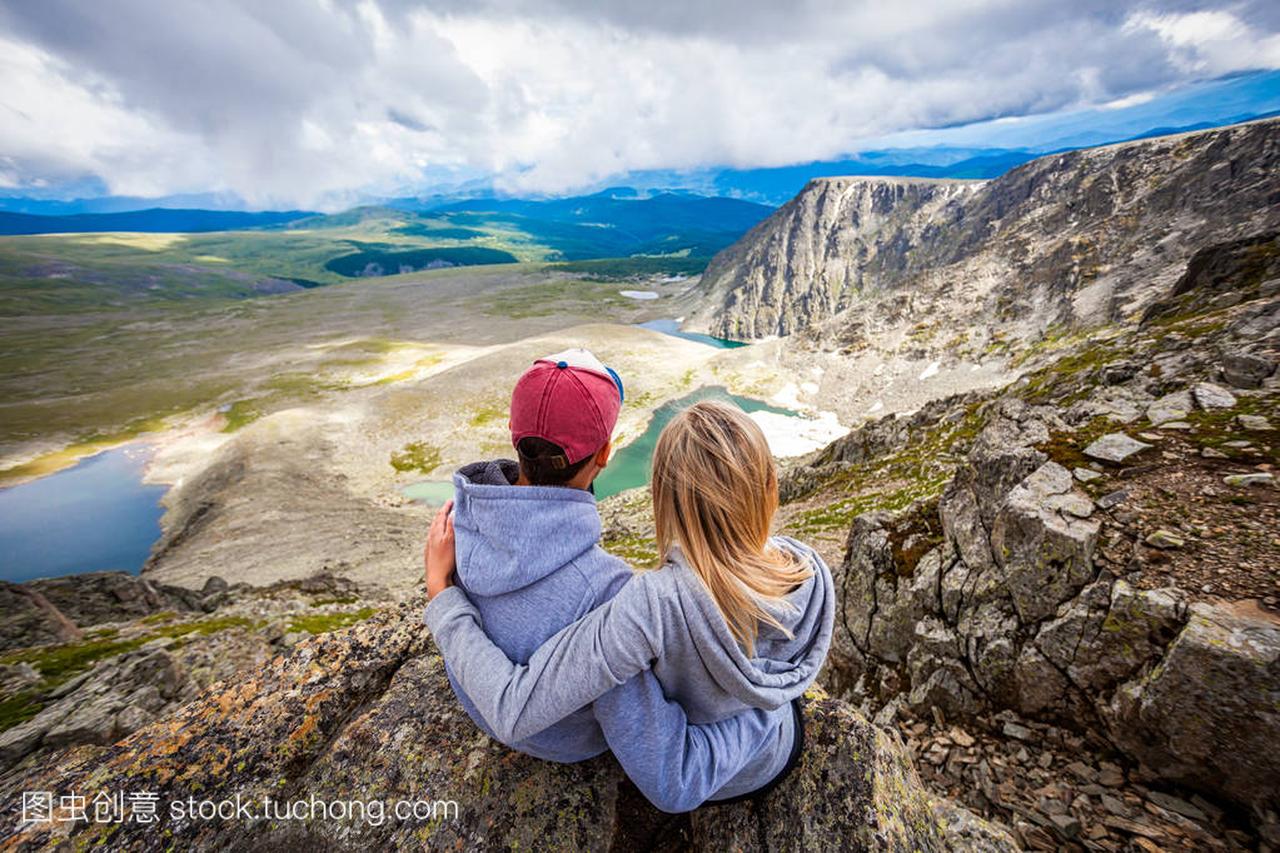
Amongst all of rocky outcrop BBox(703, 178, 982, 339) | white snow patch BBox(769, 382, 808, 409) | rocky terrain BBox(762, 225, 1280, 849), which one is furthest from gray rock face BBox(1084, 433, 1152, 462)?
rocky outcrop BBox(703, 178, 982, 339)

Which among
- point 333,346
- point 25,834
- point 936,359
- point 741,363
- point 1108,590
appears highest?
point 1108,590

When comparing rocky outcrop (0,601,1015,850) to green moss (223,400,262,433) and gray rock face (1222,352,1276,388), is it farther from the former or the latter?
green moss (223,400,262,433)

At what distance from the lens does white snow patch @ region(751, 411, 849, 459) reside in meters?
59.5

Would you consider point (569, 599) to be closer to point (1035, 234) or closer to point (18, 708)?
point (18, 708)

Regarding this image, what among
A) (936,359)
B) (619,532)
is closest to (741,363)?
(936,359)

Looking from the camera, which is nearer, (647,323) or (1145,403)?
(1145,403)

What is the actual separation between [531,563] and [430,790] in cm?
302

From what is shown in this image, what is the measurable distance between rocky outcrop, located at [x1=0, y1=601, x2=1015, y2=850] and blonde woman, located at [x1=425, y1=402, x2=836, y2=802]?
138 centimetres

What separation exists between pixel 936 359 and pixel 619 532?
59.3 meters

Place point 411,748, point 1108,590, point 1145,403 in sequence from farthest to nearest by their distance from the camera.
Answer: point 1145,403, point 1108,590, point 411,748

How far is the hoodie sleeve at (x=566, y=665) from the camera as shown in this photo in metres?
2.88

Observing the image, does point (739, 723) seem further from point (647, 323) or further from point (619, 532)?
point (647, 323)

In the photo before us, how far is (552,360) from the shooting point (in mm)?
3795

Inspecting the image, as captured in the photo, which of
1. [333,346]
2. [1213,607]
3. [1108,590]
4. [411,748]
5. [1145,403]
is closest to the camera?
[411,748]
